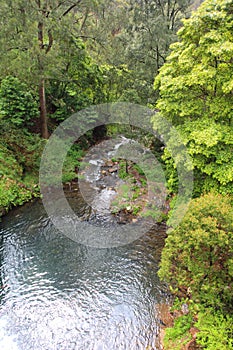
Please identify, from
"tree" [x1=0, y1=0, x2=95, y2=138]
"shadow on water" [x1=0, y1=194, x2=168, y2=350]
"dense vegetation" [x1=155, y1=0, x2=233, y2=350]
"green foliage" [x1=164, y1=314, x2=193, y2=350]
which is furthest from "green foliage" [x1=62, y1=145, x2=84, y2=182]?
"green foliage" [x1=164, y1=314, x2=193, y2=350]

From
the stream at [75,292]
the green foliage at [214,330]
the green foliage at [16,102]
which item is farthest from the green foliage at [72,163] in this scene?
the green foliage at [214,330]

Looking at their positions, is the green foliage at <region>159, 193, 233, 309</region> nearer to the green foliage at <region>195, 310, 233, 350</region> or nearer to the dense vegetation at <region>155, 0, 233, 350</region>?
the dense vegetation at <region>155, 0, 233, 350</region>

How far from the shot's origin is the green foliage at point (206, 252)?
510 cm

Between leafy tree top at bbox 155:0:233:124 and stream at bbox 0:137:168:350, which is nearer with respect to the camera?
stream at bbox 0:137:168:350

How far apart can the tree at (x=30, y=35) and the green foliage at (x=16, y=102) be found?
195 cm

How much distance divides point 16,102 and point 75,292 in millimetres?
10440

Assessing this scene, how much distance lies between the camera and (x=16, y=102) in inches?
522

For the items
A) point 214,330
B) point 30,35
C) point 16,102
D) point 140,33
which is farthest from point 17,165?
point 214,330

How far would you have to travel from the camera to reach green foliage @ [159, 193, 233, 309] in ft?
16.7

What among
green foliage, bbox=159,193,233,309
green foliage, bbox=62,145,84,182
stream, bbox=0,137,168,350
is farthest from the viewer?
green foliage, bbox=62,145,84,182

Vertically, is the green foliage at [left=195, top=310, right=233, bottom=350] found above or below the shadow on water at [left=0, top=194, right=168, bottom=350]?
above

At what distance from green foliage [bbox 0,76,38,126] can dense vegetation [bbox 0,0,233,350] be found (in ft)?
0.17

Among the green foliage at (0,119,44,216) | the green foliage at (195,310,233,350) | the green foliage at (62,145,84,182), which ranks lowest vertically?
the green foliage at (62,145,84,182)

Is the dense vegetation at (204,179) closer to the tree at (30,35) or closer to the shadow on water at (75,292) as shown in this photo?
the shadow on water at (75,292)
